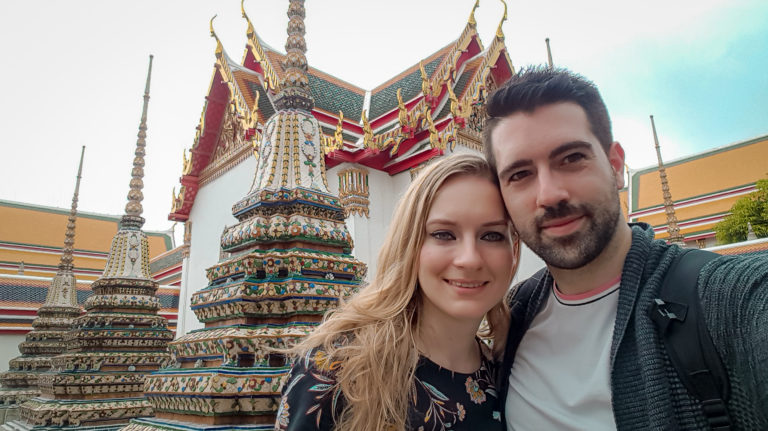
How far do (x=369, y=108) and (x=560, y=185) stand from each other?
28.2ft

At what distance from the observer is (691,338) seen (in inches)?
38.6

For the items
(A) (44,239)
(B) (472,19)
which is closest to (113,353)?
(B) (472,19)

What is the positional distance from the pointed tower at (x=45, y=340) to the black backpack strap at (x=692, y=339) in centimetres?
855

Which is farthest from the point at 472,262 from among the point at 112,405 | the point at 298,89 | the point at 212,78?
the point at 212,78

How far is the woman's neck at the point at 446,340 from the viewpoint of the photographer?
4.43 feet

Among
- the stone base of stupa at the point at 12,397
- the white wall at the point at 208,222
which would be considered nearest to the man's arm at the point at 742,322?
the white wall at the point at 208,222

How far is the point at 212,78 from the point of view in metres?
9.98

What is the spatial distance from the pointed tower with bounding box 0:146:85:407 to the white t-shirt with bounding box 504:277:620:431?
818 centimetres

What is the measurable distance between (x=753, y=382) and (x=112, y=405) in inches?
196

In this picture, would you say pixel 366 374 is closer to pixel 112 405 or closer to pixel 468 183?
pixel 468 183

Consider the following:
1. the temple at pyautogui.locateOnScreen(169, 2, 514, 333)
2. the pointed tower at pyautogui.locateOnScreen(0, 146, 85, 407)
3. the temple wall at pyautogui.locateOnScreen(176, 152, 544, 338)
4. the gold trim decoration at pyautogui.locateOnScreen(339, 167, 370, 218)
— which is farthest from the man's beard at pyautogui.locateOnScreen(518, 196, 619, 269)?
the pointed tower at pyautogui.locateOnScreen(0, 146, 85, 407)

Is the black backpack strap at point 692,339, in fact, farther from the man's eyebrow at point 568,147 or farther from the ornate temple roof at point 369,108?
the ornate temple roof at point 369,108

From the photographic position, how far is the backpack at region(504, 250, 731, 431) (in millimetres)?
920

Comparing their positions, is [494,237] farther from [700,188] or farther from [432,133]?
[700,188]
